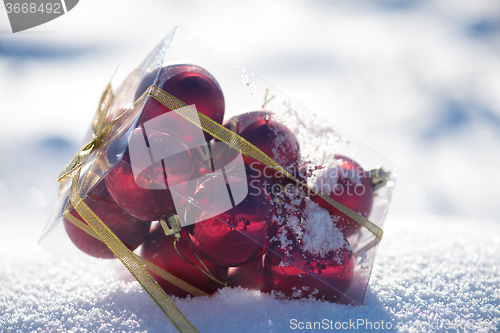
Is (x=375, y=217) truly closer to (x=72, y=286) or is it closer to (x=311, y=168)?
(x=311, y=168)

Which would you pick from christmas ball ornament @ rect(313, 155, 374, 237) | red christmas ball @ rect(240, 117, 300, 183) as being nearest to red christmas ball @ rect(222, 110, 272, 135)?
red christmas ball @ rect(240, 117, 300, 183)

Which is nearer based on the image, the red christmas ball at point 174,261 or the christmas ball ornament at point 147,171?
the christmas ball ornament at point 147,171

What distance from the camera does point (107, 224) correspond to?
20.6 inches

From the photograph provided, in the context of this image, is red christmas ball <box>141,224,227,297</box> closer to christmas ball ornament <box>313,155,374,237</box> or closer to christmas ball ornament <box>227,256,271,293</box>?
christmas ball ornament <box>227,256,271,293</box>

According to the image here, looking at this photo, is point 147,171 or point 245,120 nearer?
point 147,171

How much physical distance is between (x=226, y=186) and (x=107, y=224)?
20 centimetres

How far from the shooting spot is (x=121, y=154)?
45 centimetres

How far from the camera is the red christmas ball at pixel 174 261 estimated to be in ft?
1.81

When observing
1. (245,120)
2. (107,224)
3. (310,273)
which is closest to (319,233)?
(310,273)

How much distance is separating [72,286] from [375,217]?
552 millimetres

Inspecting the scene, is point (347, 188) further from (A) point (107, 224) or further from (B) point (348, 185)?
(A) point (107, 224)

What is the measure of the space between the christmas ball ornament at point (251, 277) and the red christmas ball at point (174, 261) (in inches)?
1.1

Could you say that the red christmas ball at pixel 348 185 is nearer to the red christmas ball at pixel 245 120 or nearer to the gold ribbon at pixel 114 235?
the gold ribbon at pixel 114 235

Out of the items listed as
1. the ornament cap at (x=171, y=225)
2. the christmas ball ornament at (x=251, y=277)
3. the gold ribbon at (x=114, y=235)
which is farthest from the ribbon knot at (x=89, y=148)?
the christmas ball ornament at (x=251, y=277)
